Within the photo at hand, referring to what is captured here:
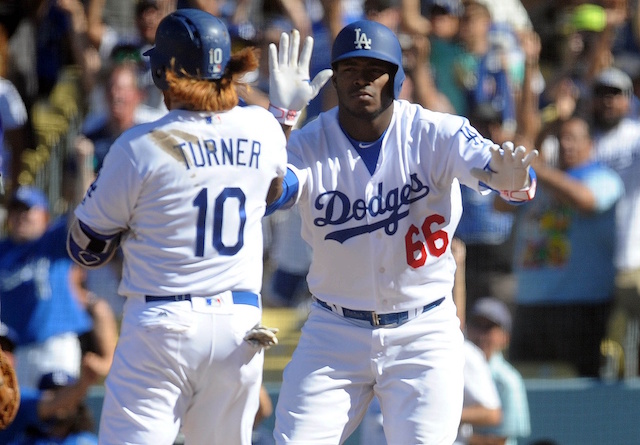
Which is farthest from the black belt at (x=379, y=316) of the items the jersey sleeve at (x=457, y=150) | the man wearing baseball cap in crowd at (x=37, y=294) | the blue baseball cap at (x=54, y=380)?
the man wearing baseball cap in crowd at (x=37, y=294)

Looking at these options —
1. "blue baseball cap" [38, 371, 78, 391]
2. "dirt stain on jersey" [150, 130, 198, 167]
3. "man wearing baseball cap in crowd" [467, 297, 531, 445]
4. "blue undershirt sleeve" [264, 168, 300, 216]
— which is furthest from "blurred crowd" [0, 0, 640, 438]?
"dirt stain on jersey" [150, 130, 198, 167]

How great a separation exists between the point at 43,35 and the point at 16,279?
223 centimetres

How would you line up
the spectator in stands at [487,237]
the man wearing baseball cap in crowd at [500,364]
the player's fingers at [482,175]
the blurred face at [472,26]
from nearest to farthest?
the player's fingers at [482,175], the man wearing baseball cap in crowd at [500,364], the spectator in stands at [487,237], the blurred face at [472,26]

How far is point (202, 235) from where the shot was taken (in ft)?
13.5

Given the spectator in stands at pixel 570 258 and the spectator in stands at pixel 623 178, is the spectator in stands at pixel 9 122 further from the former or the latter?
the spectator in stands at pixel 623 178

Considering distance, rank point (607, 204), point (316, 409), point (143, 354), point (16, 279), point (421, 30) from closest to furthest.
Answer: point (143, 354) < point (316, 409) < point (16, 279) < point (607, 204) < point (421, 30)

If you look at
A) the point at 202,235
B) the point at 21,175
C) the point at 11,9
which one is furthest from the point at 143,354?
the point at 11,9

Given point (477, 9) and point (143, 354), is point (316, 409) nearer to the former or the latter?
point (143, 354)

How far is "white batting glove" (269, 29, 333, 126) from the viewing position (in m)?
Answer: 4.59

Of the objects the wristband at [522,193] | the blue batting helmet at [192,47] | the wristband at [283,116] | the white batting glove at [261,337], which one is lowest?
the white batting glove at [261,337]

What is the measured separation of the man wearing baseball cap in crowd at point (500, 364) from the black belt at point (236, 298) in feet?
8.13

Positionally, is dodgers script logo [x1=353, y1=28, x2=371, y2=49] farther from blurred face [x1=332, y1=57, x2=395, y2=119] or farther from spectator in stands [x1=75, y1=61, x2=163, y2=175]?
spectator in stands [x1=75, y1=61, x2=163, y2=175]

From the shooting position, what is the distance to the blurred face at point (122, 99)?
23.1 ft

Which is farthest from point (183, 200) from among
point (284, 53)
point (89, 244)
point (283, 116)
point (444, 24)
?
point (444, 24)
